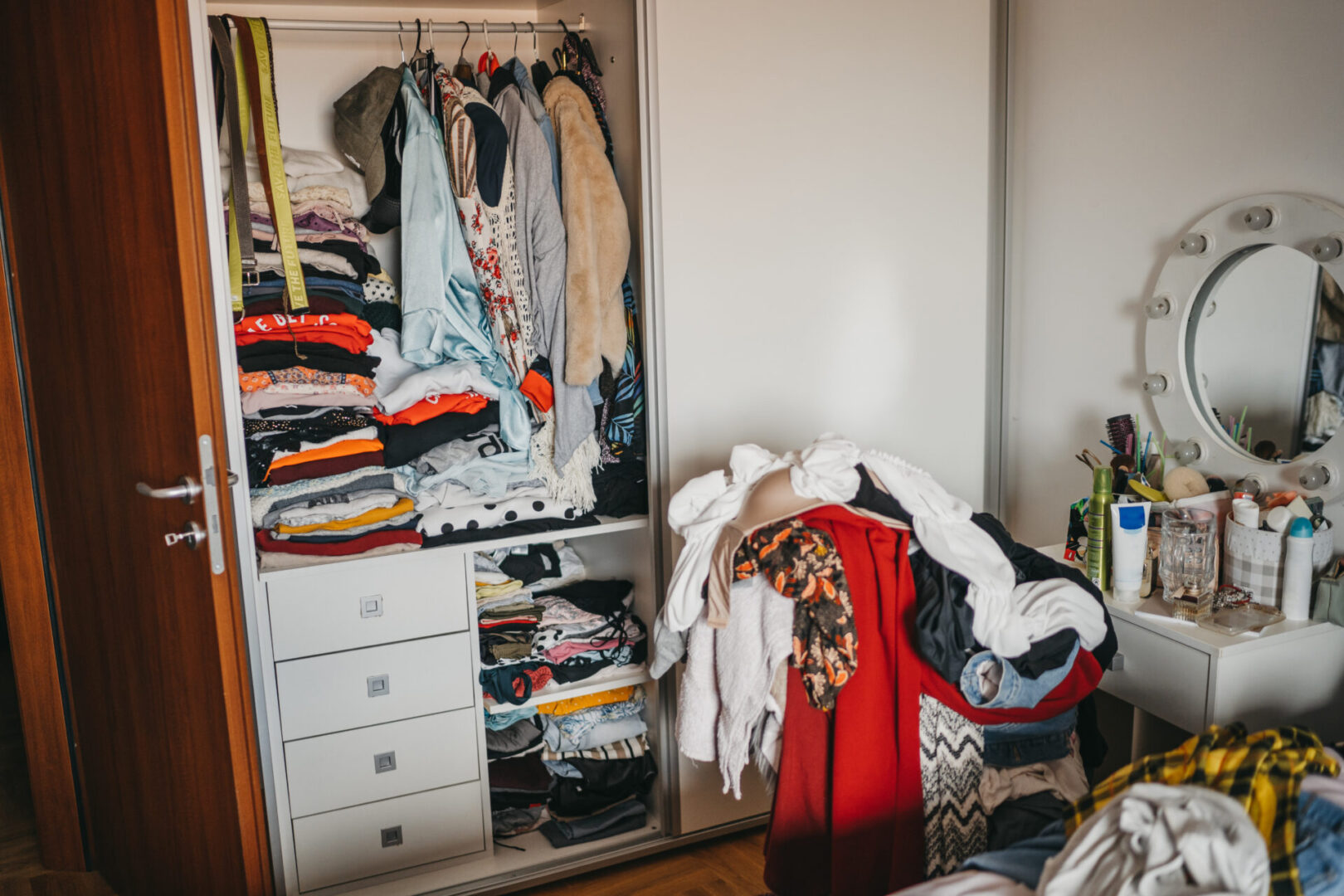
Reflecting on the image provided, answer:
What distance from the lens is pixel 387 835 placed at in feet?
7.16

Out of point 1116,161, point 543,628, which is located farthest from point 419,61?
point 1116,161

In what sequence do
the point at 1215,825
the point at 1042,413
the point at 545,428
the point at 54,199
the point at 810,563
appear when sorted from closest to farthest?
the point at 1215,825 < the point at 810,563 < the point at 54,199 < the point at 545,428 < the point at 1042,413

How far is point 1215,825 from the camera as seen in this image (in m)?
1.07

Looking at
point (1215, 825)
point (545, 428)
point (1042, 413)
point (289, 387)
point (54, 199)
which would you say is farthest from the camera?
point (1042, 413)

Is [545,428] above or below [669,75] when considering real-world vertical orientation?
below

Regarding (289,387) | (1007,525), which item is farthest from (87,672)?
(1007,525)

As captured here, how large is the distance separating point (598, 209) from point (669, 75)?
0.33 metres

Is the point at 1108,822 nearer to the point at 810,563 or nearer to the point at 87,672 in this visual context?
the point at 810,563

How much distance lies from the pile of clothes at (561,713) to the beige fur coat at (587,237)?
60 centimetres

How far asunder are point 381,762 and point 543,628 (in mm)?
481

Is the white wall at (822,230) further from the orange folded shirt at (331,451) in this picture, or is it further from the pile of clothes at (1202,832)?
the pile of clothes at (1202,832)

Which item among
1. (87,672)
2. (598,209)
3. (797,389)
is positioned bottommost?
(87,672)

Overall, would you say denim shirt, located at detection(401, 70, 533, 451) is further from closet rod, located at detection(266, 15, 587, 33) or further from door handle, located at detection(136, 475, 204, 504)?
door handle, located at detection(136, 475, 204, 504)

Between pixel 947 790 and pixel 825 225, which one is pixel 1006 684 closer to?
pixel 947 790
